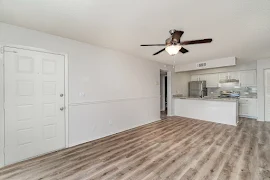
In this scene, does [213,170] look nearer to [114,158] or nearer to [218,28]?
[114,158]

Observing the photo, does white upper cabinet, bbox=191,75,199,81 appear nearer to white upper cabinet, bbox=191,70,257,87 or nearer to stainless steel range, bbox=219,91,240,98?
white upper cabinet, bbox=191,70,257,87

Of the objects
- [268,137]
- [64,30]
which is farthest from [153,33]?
[268,137]

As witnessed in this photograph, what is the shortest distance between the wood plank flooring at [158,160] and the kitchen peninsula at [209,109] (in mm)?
1143

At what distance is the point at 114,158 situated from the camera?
251 centimetres

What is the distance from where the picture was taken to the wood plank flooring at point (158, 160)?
79.3 inches

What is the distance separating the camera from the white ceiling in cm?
179

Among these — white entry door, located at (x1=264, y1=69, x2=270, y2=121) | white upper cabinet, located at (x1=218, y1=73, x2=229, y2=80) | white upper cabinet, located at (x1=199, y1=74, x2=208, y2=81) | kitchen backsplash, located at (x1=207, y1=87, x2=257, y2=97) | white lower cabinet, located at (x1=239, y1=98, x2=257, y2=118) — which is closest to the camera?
white entry door, located at (x1=264, y1=69, x2=270, y2=121)

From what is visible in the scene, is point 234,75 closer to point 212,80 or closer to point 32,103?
point 212,80

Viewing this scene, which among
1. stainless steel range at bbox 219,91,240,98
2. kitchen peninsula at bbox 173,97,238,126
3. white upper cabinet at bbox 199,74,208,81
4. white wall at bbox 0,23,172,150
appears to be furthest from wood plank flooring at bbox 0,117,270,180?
white upper cabinet at bbox 199,74,208,81

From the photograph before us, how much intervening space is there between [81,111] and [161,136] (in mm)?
2221

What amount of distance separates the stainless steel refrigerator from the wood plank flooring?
11.3 feet

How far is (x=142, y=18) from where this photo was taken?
214cm

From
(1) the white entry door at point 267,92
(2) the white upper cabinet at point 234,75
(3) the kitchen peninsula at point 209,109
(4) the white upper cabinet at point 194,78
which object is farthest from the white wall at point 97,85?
(1) the white entry door at point 267,92

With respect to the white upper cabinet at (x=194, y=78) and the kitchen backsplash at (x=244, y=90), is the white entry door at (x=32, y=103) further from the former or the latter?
the kitchen backsplash at (x=244, y=90)
